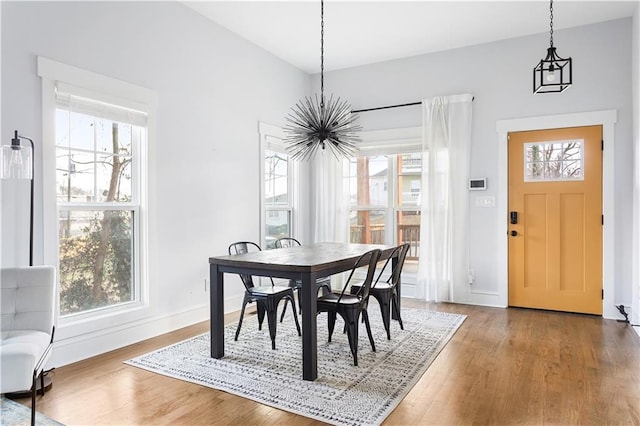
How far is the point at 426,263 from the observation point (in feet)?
17.3

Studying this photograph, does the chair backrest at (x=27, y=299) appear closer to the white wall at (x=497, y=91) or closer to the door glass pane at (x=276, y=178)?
the door glass pane at (x=276, y=178)

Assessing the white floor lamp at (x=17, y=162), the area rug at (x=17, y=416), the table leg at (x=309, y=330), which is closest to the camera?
the area rug at (x=17, y=416)

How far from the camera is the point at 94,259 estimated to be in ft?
11.2

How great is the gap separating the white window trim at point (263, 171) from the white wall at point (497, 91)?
1178 millimetres

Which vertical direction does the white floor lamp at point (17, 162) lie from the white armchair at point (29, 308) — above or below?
above

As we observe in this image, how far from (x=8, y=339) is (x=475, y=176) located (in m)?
4.70

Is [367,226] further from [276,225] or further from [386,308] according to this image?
[386,308]

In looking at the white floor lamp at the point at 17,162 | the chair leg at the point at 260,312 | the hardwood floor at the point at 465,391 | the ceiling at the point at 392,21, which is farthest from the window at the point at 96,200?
the ceiling at the point at 392,21

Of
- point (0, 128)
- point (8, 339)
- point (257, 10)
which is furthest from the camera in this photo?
point (257, 10)

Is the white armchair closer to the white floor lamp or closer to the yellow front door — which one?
the white floor lamp

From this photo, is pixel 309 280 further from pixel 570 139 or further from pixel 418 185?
pixel 570 139

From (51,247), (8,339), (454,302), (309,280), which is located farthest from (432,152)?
(8,339)

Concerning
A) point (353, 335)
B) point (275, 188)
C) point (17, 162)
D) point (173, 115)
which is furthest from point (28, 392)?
point (275, 188)

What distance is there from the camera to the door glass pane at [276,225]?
5.41 m
